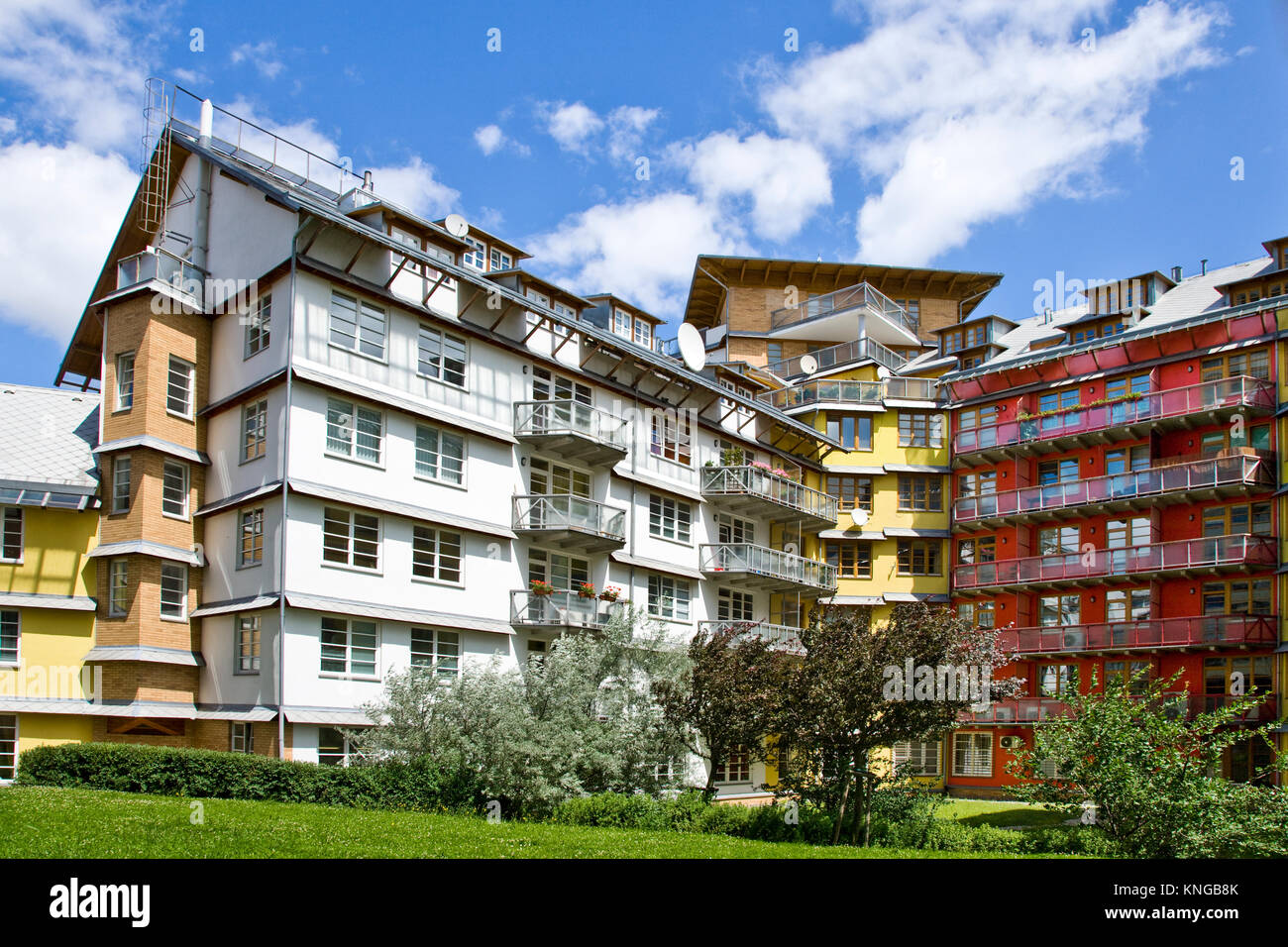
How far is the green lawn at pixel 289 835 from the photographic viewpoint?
44.6 feet

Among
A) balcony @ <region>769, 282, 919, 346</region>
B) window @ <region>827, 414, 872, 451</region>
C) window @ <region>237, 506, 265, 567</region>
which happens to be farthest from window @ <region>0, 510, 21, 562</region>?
balcony @ <region>769, 282, 919, 346</region>

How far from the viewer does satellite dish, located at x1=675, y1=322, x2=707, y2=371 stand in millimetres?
41688

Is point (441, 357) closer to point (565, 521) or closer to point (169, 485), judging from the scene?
point (565, 521)

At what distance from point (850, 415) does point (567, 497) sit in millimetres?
20117

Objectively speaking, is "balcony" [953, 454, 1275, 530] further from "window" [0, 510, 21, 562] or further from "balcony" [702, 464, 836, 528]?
"window" [0, 510, 21, 562]

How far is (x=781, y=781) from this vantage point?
24.3 meters

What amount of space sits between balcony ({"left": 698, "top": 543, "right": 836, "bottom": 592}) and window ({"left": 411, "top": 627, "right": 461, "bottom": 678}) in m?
12.9

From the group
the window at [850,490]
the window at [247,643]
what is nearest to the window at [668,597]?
the window at [850,490]

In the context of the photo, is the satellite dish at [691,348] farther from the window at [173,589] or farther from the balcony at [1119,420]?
the window at [173,589]

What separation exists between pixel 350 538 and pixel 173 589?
4837mm

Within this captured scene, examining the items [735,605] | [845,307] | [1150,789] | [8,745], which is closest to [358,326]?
[8,745]

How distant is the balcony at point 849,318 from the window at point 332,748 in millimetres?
36165
